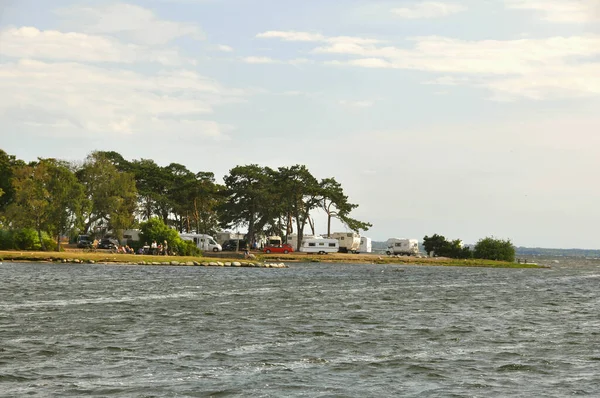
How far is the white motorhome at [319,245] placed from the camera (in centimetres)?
11138

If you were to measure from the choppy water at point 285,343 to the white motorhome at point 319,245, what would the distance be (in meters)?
60.6

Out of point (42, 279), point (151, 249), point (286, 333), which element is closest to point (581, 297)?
point (286, 333)

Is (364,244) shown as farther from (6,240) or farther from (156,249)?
(6,240)

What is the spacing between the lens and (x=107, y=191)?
312 ft

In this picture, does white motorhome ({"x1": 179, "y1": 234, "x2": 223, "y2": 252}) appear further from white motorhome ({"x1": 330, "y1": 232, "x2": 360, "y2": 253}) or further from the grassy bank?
white motorhome ({"x1": 330, "y1": 232, "x2": 360, "y2": 253})

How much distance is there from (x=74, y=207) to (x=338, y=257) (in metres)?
38.4

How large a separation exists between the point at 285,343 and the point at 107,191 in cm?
7221

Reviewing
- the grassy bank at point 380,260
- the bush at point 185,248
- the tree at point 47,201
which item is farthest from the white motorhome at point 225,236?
the tree at point 47,201

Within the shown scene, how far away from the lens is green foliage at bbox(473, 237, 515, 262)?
11988 cm

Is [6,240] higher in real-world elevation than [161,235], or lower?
lower

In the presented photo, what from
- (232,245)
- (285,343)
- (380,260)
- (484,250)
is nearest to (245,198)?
(232,245)

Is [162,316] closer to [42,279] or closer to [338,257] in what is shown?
[42,279]

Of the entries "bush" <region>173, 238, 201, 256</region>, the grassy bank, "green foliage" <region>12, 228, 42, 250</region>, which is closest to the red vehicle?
the grassy bank

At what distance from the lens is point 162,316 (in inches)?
1325
